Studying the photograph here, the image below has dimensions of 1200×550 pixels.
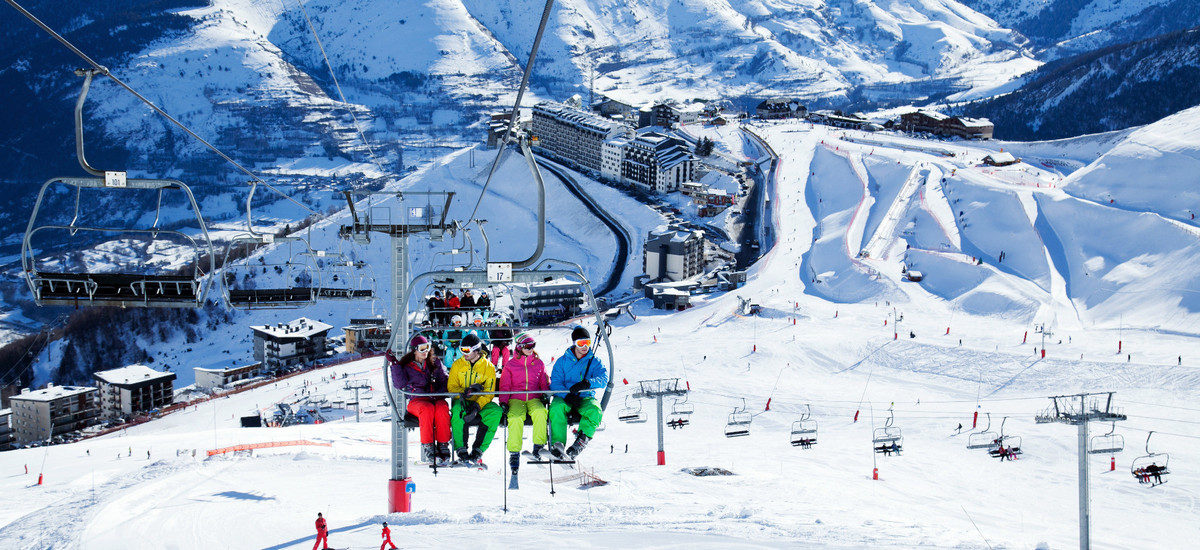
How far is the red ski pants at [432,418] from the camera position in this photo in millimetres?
8281

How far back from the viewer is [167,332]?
4959 centimetres

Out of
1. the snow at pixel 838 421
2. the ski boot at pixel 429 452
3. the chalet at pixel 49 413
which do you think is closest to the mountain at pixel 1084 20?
the snow at pixel 838 421

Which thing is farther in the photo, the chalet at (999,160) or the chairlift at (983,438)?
the chalet at (999,160)

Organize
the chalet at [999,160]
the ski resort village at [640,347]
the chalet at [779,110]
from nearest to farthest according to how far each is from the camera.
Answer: the ski resort village at [640,347] < the chalet at [999,160] < the chalet at [779,110]

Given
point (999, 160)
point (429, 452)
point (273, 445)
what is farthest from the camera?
point (999, 160)

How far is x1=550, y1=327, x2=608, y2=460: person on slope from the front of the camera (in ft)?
26.0

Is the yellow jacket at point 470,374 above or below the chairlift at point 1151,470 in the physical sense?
above

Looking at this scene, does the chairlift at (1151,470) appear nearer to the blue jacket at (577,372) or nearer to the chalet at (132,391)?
the blue jacket at (577,372)

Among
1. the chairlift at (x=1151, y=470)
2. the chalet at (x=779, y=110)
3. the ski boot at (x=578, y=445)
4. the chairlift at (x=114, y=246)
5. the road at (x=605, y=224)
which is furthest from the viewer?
the chalet at (x=779, y=110)

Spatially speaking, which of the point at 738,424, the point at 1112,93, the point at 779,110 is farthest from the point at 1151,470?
the point at 1112,93

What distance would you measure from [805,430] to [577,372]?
13.6 metres

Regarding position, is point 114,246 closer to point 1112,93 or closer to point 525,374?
point 525,374

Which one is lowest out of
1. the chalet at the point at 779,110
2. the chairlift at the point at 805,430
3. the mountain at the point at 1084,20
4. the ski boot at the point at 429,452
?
the chairlift at the point at 805,430

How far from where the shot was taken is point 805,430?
20.3 meters
